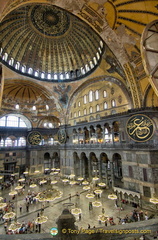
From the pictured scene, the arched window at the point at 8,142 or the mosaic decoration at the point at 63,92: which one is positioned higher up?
the mosaic decoration at the point at 63,92

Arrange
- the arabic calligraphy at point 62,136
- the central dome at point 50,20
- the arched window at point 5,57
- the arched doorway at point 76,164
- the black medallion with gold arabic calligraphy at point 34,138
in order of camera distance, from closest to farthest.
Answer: the central dome at point 50,20 → the arched window at point 5,57 → the arched doorway at point 76,164 → the arabic calligraphy at point 62,136 → the black medallion with gold arabic calligraphy at point 34,138

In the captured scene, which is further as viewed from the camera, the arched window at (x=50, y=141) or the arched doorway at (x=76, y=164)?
the arched window at (x=50, y=141)

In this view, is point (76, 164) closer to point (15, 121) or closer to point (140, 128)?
point (140, 128)

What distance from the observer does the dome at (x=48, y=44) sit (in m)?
14.5

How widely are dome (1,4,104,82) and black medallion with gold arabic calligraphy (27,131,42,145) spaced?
913cm

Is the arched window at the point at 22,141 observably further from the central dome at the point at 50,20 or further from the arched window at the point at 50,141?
the central dome at the point at 50,20

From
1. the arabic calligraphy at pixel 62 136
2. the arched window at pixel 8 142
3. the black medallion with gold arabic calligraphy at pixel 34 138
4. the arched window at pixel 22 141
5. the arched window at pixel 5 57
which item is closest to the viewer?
the arched window at pixel 5 57

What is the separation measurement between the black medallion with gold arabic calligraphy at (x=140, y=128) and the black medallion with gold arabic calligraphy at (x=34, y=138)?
15835 mm

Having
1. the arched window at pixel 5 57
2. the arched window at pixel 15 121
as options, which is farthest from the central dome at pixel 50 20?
the arched window at pixel 15 121

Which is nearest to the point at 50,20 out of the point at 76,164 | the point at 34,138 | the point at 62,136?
the point at 62,136

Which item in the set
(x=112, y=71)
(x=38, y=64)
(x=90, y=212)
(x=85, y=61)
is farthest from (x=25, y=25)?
(x=90, y=212)

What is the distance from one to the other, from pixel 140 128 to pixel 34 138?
17.0m

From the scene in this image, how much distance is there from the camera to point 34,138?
2327 centimetres

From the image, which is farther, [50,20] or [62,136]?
[62,136]
